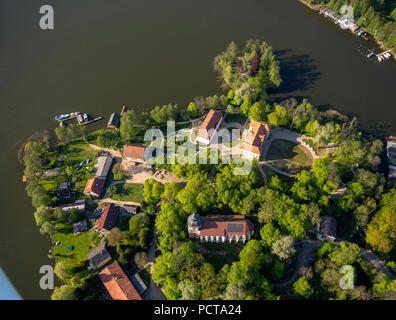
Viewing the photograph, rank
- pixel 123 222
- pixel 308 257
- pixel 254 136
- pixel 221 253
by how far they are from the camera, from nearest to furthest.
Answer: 1. pixel 308 257
2. pixel 221 253
3. pixel 123 222
4. pixel 254 136

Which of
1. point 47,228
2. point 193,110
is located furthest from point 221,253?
point 193,110

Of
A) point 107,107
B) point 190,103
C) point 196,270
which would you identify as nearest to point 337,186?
point 196,270

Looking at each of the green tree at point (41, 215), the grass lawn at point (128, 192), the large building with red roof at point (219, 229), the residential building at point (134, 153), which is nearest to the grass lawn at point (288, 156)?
the large building with red roof at point (219, 229)

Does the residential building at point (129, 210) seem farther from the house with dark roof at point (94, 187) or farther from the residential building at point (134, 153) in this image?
the residential building at point (134, 153)

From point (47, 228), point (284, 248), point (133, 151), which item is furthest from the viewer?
point (133, 151)

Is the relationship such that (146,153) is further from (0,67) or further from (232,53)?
(0,67)

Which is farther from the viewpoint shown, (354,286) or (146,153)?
(146,153)

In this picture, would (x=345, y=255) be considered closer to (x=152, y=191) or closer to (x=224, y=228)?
(x=224, y=228)
